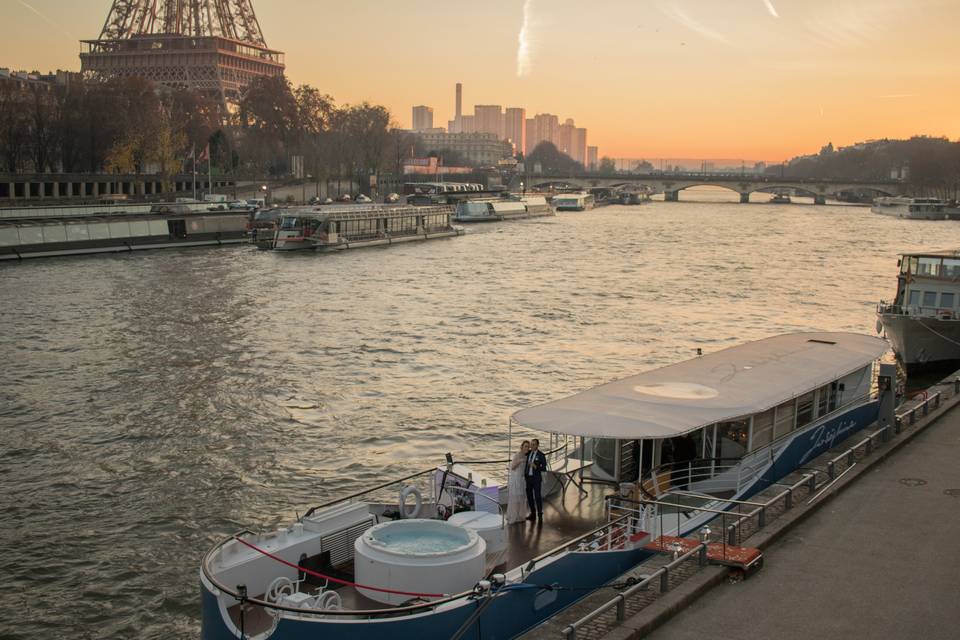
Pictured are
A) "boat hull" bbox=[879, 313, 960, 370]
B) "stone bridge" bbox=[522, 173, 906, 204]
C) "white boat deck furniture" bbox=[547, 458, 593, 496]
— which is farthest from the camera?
"stone bridge" bbox=[522, 173, 906, 204]

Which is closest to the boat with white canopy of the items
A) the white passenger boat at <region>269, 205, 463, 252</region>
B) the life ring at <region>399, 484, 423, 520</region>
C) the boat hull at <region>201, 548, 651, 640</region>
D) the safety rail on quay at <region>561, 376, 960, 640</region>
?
the safety rail on quay at <region>561, 376, 960, 640</region>

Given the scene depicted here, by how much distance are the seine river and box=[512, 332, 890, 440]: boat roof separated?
18.8 feet

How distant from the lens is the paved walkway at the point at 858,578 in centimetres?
1007

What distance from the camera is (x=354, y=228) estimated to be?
2687 inches

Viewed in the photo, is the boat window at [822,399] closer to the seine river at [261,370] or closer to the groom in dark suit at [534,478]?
the groom in dark suit at [534,478]

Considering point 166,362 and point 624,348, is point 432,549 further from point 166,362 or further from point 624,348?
point 624,348

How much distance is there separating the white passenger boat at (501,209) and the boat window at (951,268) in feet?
232

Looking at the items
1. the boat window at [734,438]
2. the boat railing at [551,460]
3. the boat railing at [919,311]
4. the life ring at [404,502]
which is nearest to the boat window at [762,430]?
the boat window at [734,438]

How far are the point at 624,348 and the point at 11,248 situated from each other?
35.2m

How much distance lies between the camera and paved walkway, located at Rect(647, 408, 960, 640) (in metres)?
10.1

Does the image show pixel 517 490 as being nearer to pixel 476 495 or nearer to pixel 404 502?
pixel 476 495

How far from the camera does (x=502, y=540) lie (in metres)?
11.7

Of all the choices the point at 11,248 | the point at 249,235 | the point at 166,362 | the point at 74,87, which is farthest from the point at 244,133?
the point at 166,362

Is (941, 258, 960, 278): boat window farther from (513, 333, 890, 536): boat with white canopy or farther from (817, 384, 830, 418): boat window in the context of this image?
(817, 384, 830, 418): boat window
